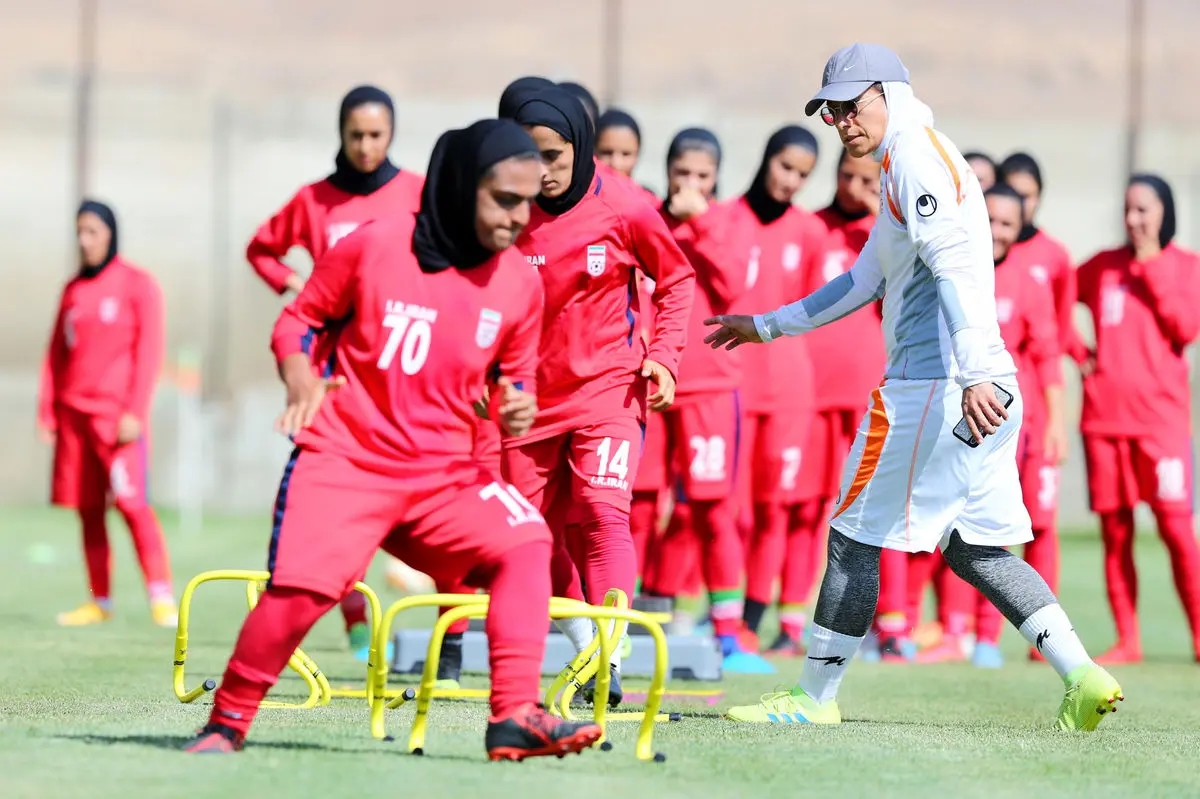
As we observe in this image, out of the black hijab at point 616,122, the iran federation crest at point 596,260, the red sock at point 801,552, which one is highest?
the black hijab at point 616,122

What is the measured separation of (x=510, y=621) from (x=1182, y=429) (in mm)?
6607

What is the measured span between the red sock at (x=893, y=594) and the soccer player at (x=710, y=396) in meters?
0.87

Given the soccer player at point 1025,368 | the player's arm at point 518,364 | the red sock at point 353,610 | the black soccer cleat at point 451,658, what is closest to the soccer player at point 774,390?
the soccer player at point 1025,368

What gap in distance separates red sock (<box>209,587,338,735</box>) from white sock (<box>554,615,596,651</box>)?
1.97 meters

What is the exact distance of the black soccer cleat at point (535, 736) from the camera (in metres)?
4.89

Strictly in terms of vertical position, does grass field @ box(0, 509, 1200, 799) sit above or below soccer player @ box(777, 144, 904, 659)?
below

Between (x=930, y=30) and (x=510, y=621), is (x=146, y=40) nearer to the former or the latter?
(x=930, y=30)

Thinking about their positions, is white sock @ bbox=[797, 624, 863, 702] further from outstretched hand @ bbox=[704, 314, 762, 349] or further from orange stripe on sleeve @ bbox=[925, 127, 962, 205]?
orange stripe on sleeve @ bbox=[925, 127, 962, 205]

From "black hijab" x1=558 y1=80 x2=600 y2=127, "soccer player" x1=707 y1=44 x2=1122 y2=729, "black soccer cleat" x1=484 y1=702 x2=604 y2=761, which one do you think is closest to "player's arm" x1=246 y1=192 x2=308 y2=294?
"black hijab" x1=558 y1=80 x2=600 y2=127

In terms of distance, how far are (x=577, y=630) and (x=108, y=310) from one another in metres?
5.84

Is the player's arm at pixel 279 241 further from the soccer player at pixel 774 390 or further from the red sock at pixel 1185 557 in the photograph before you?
the red sock at pixel 1185 557

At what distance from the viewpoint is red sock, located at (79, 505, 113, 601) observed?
37.2 ft

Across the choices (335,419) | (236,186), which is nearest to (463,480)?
(335,419)

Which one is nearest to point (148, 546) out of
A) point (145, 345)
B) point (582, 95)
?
point (145, 345)
